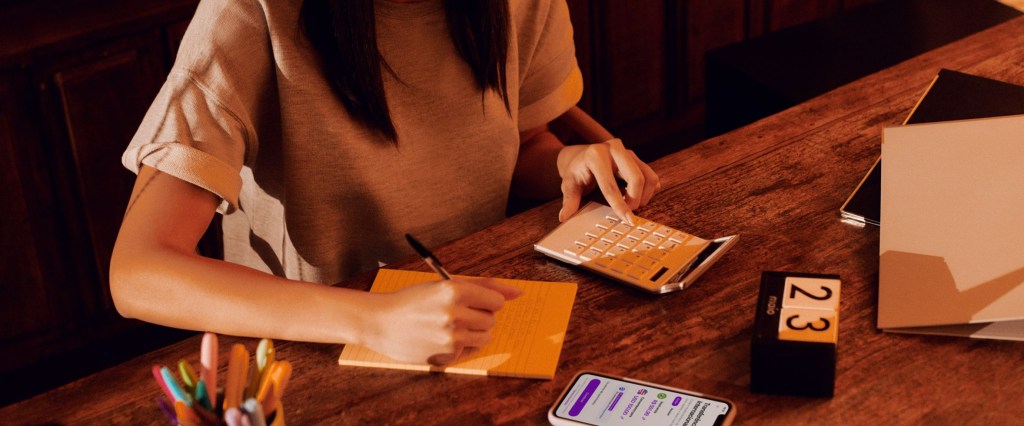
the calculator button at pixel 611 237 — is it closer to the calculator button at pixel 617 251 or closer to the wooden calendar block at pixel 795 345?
the calculator button at pixel 617 251

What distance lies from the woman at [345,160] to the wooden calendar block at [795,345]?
0.78ft

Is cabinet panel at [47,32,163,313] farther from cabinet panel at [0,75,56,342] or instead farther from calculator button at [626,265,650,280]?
calculator button at [626,265,650,280]

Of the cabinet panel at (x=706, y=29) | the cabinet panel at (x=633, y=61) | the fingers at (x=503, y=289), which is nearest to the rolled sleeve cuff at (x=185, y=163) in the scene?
the fingers at (x=503, y=289)

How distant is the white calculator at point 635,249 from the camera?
3.59 feet

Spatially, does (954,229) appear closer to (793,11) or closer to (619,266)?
(619,266)

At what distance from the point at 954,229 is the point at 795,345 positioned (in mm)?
288

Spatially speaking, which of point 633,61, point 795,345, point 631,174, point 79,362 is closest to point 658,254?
point 631,174

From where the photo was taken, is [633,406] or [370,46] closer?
[633,406]

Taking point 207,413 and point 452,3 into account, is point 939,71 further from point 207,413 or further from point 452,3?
point 207,413

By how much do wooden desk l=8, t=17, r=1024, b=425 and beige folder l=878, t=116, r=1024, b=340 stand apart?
0.02 m

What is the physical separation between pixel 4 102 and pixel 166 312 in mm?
1288

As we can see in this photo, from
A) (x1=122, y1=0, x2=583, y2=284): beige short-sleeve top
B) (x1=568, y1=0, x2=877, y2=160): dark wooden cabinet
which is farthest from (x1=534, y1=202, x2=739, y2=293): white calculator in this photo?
(x1=568, y1=0, x2=877, y2=160): dark wooden cabinet

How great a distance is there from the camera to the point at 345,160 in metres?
1.33

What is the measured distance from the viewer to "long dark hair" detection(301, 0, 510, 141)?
1221 mm
